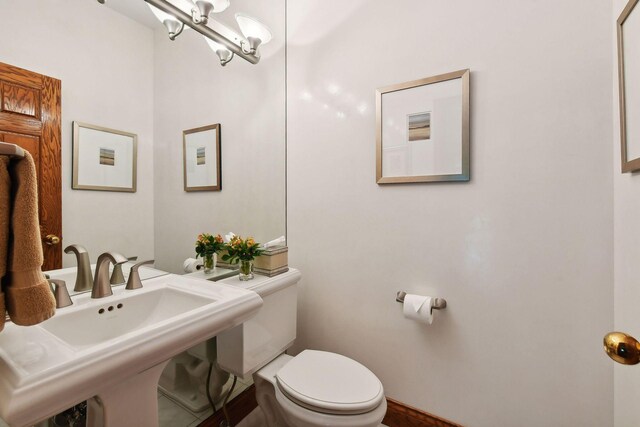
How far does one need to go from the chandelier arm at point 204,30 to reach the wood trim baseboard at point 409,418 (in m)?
1.96

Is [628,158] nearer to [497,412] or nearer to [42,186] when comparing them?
[497,412]

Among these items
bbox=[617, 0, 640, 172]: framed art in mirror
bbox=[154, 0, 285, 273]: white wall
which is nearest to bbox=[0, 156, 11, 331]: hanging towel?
bbox=[154, 0, 285, 273]: white wall

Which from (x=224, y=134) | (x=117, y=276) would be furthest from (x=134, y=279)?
(x=224, y=134)

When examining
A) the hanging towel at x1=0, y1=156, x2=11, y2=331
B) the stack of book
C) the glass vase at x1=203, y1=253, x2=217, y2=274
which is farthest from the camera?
the stack of book

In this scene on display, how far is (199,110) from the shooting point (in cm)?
139

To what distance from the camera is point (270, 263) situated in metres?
1.52

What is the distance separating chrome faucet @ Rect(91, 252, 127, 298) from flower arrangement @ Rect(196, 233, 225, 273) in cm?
37

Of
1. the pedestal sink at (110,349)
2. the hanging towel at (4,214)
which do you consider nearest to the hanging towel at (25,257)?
the hanging towel at (4,214)

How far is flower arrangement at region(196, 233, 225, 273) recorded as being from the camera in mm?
1381

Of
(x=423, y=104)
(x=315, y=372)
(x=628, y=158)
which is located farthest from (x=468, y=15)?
(x=315, y=372)

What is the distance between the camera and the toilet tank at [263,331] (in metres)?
1.28

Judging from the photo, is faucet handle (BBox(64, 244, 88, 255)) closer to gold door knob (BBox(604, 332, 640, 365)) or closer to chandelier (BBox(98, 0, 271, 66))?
chandelier (BBox(98, 0, 271, 66))

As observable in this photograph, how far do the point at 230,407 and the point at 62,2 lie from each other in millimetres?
1830

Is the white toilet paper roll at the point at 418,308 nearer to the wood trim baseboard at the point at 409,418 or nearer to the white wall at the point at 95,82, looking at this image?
the wood trim baseboard at the point at 409,418
